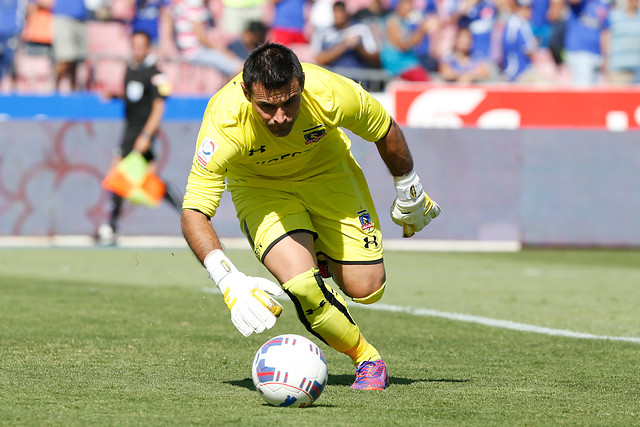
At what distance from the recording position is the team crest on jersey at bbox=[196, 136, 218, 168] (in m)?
5.71

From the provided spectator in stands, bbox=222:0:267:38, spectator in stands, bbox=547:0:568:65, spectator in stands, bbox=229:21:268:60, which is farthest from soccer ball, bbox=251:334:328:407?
spectator in stands, bbox=547:0:568:65

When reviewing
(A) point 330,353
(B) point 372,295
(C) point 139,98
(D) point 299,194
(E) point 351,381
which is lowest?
(C) point 139,98

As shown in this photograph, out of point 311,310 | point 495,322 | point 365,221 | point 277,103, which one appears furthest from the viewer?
point 495,322

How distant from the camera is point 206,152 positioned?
225 inches

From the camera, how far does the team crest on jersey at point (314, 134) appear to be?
238 inches

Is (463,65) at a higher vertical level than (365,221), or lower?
lower

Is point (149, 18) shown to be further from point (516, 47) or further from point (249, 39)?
point (516, 47)

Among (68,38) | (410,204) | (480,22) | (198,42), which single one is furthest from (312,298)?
(480,22)

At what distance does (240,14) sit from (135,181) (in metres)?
4.78

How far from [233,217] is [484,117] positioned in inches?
167

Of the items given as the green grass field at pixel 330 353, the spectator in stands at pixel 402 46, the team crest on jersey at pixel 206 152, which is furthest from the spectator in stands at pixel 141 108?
the team crest on jersey at pixel 206 152

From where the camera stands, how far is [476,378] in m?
6.38

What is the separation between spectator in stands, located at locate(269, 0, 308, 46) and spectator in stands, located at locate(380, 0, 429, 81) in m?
1.44

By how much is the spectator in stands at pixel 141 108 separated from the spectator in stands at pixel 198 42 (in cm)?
266
